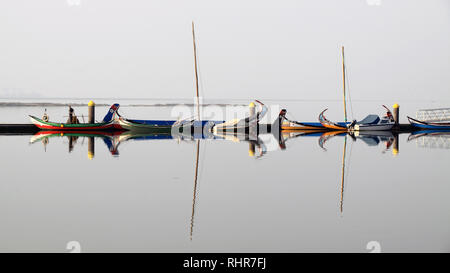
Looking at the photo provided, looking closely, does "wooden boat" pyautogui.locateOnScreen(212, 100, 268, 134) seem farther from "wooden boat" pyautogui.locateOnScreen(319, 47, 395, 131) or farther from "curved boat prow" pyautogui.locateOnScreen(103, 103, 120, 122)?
"curved boat prow" pyautogui.locateOnScreen(103, 103, 120, 122)

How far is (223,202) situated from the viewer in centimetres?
1636

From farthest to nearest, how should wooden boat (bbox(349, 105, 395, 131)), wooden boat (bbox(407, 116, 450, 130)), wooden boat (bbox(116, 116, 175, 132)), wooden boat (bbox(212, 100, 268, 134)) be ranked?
wooden boat (bbox(407, 116, 450, 130)) < wooden boat (bbox(349, 105, 395, 131)) < wooden boat (bbox(212, 100, 268, 134)) < wooden boat (bbox(116, 116, 175, 132))

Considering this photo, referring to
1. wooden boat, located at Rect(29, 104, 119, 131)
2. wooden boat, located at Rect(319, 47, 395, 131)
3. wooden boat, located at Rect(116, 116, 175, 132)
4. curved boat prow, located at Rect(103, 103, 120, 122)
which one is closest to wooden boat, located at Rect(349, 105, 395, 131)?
wooden boat, located at Rect(319, 47, 395, 131)

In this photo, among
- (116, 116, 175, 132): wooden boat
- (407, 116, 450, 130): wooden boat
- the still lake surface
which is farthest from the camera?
(407, 116, 450, 130): wooden boat

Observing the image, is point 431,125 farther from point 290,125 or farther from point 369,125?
point 290,125

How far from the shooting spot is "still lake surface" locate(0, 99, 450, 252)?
12000mm

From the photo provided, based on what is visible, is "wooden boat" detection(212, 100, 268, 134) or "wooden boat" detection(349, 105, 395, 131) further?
"wooden boat" detection(349, 105, 395, 131)

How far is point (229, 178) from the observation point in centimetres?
2125

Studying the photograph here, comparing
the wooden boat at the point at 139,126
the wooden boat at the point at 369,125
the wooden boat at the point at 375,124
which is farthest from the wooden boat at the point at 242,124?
the wooden boat at the point at 375,124

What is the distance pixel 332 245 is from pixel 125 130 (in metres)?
36.0

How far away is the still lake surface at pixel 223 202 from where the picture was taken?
12.0 meters

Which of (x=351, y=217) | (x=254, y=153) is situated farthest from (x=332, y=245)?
(x=254, y=153)

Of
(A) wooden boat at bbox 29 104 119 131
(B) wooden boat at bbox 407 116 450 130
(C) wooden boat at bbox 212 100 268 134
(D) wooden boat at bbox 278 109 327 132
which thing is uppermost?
(B) wooden boat at bbox 407 116 450 130

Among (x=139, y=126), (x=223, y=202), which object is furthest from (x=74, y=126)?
(x=223, y=202)
